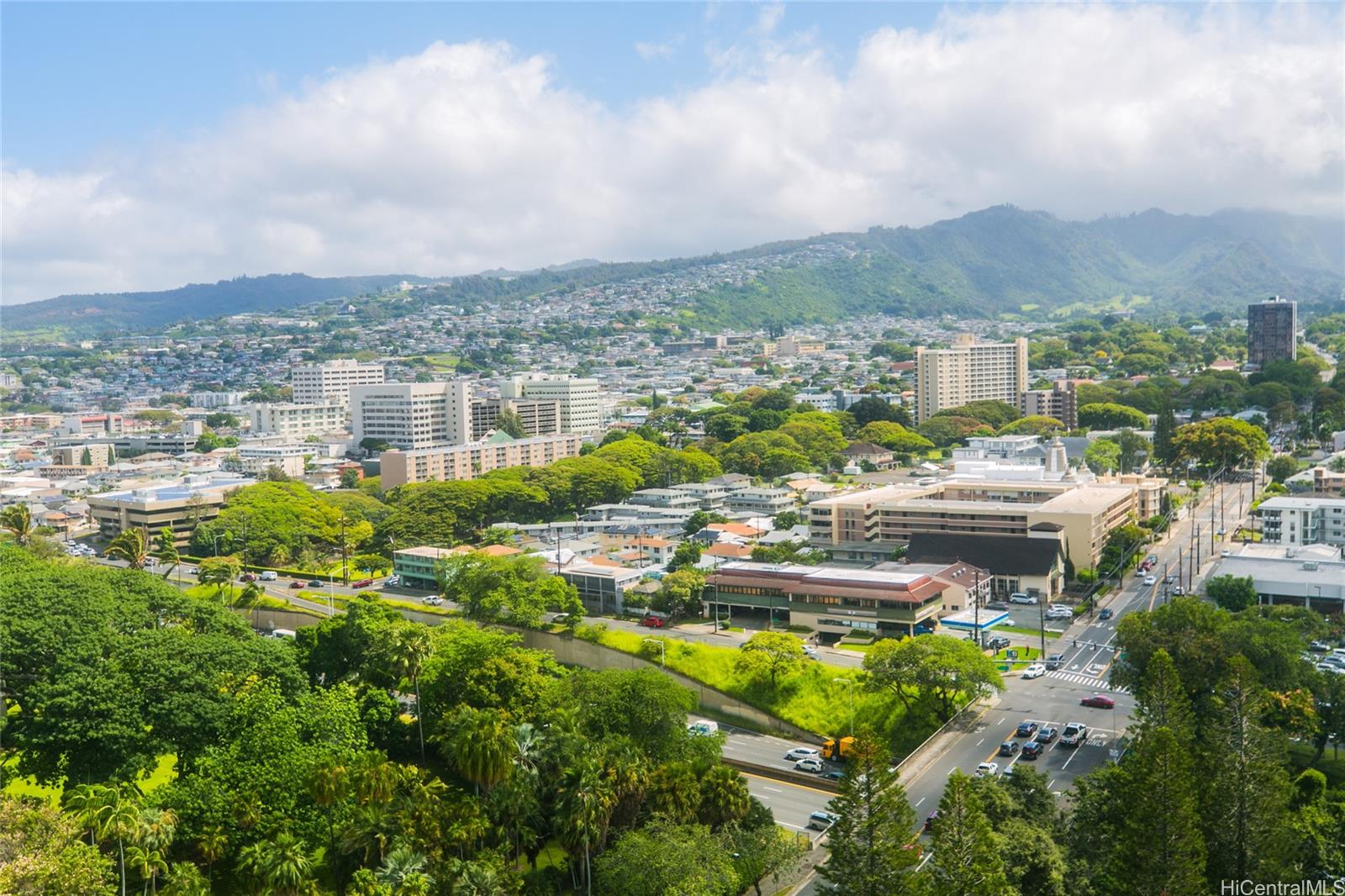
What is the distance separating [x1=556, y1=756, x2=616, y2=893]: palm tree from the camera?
21.3 m

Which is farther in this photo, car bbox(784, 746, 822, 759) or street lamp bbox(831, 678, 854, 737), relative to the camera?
street lamp bbox(831, 678, 854, 737)

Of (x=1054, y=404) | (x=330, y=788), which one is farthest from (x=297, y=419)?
(x=330, y=788)

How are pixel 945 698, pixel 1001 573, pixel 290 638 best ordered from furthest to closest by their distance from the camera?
1. pixel 1001 573
2. pixel 290 638
3. pixel 945 698

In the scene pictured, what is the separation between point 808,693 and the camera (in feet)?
108

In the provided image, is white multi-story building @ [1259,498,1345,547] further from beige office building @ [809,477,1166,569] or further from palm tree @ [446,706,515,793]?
palm tree @ [446,706,515,793]

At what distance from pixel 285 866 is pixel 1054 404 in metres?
88.3

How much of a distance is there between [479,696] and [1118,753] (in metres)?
15.0

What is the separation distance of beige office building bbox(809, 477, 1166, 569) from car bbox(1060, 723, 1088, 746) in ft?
62.6

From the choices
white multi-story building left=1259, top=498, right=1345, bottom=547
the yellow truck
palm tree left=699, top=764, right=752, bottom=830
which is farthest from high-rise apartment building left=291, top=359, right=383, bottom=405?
palm tree left=699, top=764, right=752, bottom=830

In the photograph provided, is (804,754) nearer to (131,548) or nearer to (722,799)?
(722,799)

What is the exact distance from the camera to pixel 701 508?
6250 cm

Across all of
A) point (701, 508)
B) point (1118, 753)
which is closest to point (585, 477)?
point (701, 508)

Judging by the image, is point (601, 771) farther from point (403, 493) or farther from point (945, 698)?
point (403, 493)

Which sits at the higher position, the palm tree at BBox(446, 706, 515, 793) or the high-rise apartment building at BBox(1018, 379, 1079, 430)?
the high-rise apartment building at BBox(1018, 379, 1079, 430)
